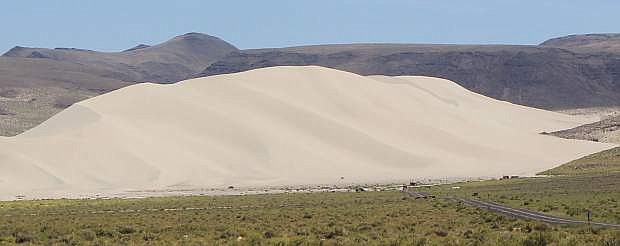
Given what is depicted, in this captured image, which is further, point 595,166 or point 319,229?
point 595,166

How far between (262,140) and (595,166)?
138ft

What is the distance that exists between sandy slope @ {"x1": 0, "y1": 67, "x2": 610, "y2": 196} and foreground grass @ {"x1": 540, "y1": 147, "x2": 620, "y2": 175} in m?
6.58

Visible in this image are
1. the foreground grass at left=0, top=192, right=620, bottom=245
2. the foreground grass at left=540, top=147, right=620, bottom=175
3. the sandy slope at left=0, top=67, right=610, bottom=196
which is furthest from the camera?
the sandy slope at left=0, top=67, right=610, bottom=196

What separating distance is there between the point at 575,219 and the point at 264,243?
41.9 ft

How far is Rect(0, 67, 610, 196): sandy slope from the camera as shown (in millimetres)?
96625

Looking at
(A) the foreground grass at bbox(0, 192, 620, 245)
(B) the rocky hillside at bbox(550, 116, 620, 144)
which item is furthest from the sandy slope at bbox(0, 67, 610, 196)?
(A) the foreground grass at bbox(0, 192, 620, 245)

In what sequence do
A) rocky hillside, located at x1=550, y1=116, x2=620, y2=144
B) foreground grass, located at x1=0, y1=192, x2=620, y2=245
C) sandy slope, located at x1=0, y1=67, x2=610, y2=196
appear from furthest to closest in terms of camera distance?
1. rocky hillside, located at x1=550, y1=116, x2=620, y2=144
2. sandy slope, located at x1=0, y1=67, x2=610, y2=196
3. foreground grass, located at x1=0, y1=192, x2=620, y2=245

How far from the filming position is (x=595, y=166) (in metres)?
85.8

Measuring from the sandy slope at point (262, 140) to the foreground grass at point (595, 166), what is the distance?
6.58 m

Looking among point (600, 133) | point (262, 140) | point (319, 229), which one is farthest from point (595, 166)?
point (319, 229)

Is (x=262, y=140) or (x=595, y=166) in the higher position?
(x=262, y=140)

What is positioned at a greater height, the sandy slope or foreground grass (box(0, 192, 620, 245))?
the sandy slope

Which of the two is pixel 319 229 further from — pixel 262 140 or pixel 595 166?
pixel 262 140

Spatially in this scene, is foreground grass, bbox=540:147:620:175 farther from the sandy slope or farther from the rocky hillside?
the rocky hillside
